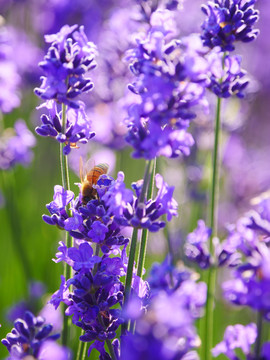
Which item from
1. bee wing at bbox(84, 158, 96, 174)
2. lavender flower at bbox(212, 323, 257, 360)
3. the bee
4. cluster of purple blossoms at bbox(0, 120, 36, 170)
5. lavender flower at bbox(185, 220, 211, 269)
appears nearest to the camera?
lavender flower at bbox(212, 323, 257, 360)

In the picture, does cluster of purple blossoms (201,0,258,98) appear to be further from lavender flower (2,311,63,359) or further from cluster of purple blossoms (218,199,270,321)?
lavender flower (2,311,63,359)

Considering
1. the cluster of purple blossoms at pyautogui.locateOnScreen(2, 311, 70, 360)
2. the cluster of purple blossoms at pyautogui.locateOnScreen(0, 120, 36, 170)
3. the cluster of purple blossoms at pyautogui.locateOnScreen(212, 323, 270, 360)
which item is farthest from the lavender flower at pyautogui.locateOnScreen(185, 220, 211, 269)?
the cluster of purple blossoms at pyautogui.locateOnScreen(0, 120, 36, 170)

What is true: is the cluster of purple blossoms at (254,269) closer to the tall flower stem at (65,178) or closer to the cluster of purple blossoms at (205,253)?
the cluster of purple blossoms at (205,253)

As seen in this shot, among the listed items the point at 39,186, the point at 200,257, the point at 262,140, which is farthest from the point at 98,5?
the point at 200,257

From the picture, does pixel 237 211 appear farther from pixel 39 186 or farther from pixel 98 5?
pixel 98 5

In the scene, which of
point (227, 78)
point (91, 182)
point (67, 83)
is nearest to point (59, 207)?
point (91, 182)

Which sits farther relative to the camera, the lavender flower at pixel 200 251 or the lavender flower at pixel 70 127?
the lavender flower at pixel 200 251

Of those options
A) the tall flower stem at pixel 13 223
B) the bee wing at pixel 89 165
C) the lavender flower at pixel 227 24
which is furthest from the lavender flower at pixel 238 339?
the tall flower stem at pixel 13 223
